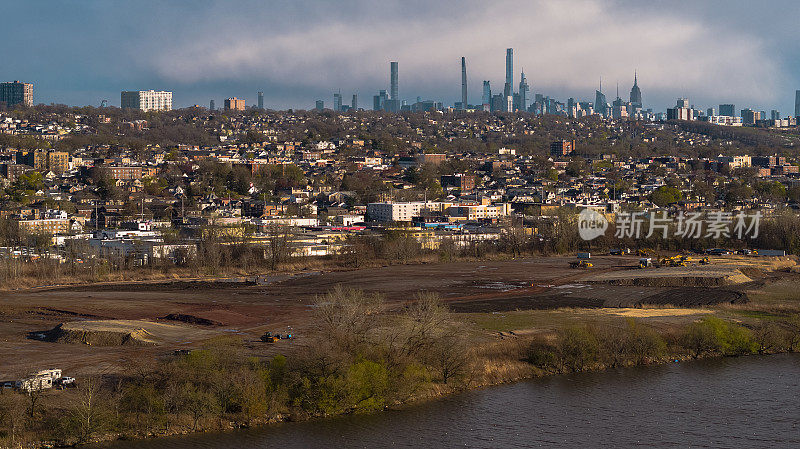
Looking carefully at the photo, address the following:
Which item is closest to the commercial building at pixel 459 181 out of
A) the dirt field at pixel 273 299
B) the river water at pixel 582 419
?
the dirt field at pixel 273 299

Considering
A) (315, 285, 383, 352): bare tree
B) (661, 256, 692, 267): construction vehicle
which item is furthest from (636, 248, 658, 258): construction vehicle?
(315, 285, 383, 352): bare tree

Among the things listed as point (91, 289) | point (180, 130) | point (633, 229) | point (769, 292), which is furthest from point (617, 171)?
point (91, 289)

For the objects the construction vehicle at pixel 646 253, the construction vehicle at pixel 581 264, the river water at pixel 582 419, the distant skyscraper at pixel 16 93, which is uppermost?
the distant skyscraper at pixel 16 93

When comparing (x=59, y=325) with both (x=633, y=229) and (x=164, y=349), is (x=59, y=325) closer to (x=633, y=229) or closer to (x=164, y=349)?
(x=164, y=349)

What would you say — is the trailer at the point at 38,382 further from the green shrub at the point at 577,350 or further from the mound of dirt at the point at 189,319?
the green shrub at the point at 577,350

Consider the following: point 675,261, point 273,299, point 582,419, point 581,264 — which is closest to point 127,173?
point 581,264

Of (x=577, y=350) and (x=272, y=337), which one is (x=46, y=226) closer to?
(x=272, y=337)
